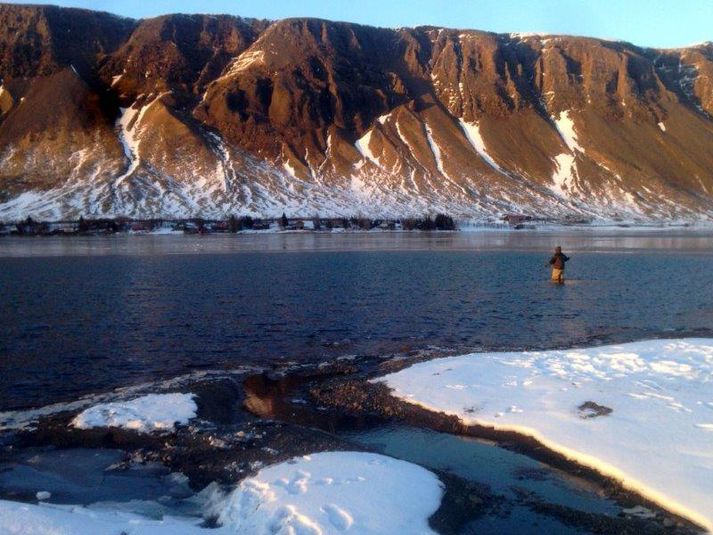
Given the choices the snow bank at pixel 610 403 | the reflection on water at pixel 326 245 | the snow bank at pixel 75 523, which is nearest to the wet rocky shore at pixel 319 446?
the snow bank at pixel 610 403

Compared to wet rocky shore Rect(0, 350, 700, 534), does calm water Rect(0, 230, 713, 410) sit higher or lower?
lower

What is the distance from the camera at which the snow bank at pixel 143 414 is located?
1400 cm

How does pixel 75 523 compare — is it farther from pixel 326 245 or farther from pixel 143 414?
pixel 326 245

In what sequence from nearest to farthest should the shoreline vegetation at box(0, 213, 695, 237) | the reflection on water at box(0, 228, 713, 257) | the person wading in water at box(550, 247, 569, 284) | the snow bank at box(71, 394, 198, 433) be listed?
the snow bank at box(71, 394, 198, 433) → the person wading in water at box(550, 247, 569, 284) → the reflection on water at box(0, 228, 713, 257) → the shoreline vegetation at box(0, 213, 695, 237)

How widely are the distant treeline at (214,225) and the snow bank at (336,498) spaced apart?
131m

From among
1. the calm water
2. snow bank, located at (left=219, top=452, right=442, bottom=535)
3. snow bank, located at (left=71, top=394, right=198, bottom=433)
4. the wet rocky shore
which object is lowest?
the calm water

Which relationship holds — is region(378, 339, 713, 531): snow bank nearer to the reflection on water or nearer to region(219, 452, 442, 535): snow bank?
region(219, 452, 442, 535): snow bank

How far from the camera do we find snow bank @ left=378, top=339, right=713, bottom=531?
36.1 feet

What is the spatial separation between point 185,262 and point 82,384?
1658 inches

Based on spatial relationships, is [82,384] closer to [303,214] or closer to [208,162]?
[303,214]

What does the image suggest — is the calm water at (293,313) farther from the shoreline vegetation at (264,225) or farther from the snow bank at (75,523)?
the shoreline vegetation at (264,225)

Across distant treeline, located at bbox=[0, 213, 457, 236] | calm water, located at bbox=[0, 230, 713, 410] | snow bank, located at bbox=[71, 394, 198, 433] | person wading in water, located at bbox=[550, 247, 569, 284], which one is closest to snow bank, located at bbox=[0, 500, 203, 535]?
snow bank, located at bbox=[71, 394, 198, 433]

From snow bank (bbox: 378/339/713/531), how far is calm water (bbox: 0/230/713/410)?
14.8 feet

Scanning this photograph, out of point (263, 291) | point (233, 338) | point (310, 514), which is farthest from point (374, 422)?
point (263, 291)
